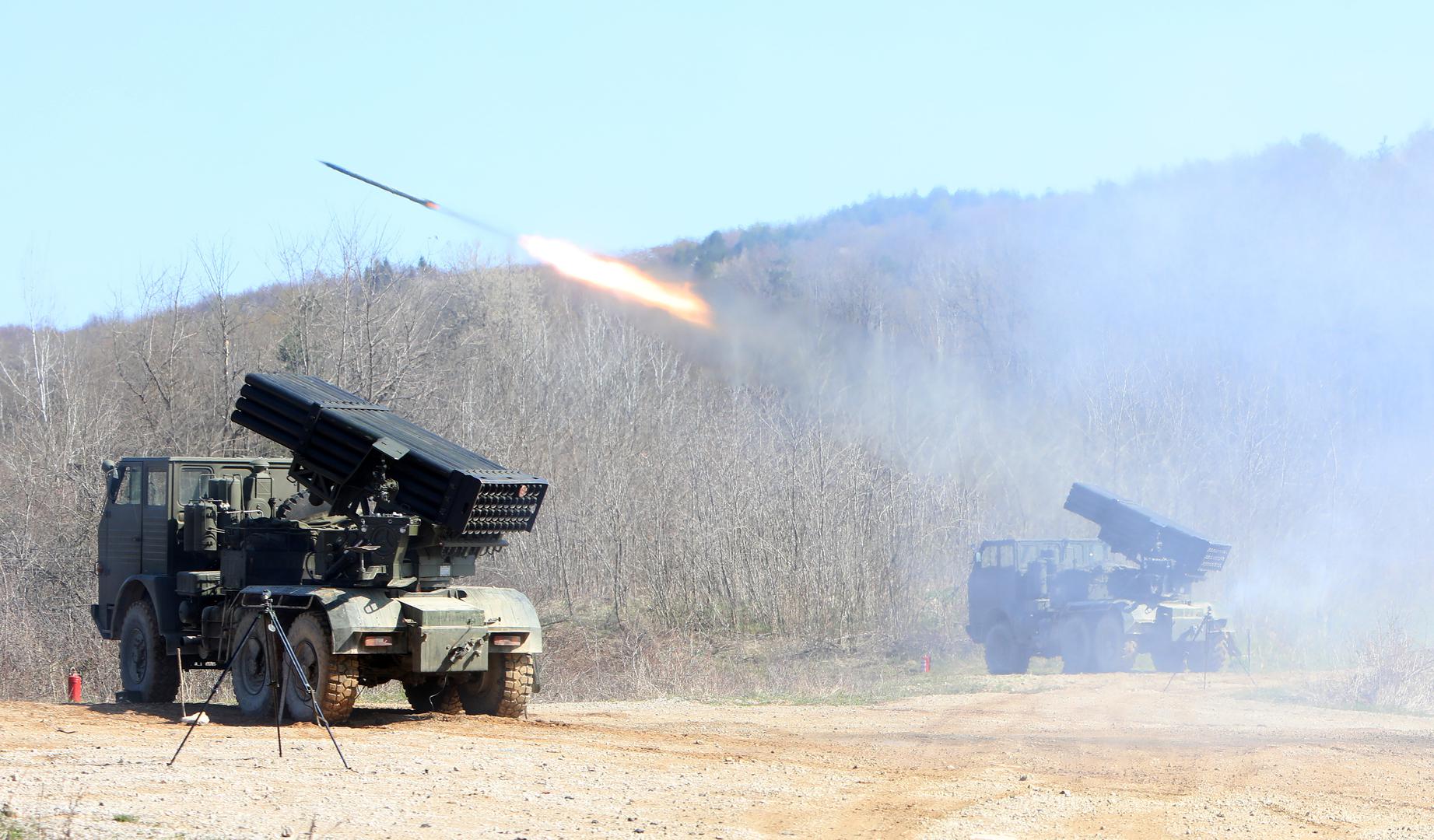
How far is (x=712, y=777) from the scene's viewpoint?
10828 millimetres

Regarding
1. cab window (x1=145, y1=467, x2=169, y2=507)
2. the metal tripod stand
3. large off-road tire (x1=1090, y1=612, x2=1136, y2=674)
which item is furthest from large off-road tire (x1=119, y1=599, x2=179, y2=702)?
large off-road tire (x1=1090, y1=612, x2=1136, y2=674)

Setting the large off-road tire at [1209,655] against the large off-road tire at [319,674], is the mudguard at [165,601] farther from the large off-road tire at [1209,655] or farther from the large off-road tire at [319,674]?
the large off-road tire at [1209,655]

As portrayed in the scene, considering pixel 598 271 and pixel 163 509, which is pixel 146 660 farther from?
pixel 598 271

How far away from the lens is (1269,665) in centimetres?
2669

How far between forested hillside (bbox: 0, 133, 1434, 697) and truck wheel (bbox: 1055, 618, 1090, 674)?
4.11m

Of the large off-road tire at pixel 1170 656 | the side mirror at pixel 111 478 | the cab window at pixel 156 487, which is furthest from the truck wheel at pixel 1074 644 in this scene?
Result: the side mirror at pixel 111 478

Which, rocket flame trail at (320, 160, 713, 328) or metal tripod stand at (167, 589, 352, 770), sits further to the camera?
rocket flame trail at (320, 160, 713, 328)

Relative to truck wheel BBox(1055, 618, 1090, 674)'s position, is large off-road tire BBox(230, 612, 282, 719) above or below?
above

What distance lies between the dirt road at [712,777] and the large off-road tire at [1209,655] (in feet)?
29.6

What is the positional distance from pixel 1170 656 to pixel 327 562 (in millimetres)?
16198

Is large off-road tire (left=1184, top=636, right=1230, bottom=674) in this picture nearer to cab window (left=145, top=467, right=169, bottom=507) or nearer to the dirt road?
the dirt road

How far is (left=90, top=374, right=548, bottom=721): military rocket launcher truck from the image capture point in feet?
43.5

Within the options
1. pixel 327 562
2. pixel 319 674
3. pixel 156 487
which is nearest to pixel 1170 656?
pixel 327 562

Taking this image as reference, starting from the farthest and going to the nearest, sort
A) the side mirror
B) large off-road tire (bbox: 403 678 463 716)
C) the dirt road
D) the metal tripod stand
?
the side mirror, large off-road tire (bbox: 403 678 463 716), the metal tripod stand, the dirt road
